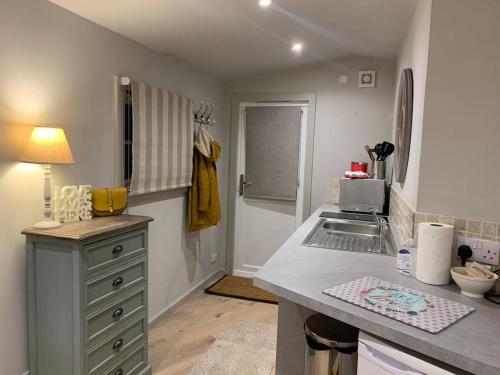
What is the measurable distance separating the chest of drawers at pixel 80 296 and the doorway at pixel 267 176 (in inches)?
86.2

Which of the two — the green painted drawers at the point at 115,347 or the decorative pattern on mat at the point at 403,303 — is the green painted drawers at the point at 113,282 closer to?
the green painted drawers at the point at 115,347

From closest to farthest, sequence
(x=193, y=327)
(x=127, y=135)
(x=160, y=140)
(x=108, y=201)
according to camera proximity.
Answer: (x=108, y=201), (x=127, y=135), (x=160, y=140), (x=193, y=327)

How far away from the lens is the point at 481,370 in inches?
34.9

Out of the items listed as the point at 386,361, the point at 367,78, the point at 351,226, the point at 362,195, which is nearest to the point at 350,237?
the point at 351,226

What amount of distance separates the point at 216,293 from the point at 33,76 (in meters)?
2.60

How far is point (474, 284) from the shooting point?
129 cm

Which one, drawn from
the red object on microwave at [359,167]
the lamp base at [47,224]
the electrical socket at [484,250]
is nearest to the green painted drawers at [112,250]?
the lamp base at [47,224]

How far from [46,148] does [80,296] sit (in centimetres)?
73

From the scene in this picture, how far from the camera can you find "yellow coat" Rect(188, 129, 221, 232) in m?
3.36

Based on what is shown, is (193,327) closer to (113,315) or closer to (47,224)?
(113,315)

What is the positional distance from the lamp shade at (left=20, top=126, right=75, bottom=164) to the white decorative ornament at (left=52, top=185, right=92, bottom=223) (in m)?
0.22

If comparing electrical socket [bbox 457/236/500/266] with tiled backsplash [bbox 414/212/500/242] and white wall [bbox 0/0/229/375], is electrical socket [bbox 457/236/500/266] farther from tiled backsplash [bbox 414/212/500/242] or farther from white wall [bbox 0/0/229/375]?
white wall [bbox 0/0/229/375]

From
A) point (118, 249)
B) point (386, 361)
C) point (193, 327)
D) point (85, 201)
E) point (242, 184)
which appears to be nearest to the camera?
point (386, 361)

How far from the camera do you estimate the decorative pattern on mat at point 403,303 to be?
42.6 inches
